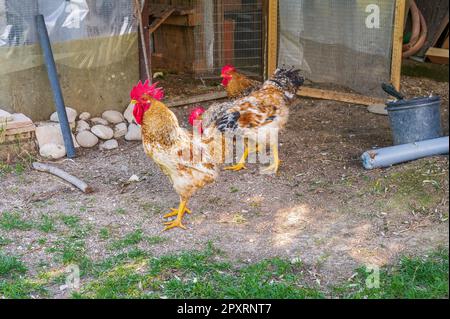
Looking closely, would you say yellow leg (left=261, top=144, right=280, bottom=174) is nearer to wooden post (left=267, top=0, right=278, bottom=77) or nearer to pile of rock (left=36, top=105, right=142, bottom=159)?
pile of rock (left=36, top=105, right=142, bottom=159)

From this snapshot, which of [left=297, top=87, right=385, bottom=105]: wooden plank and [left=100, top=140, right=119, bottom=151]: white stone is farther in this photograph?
[left=297, top=87, right=385, bottom=105]: wooden plank

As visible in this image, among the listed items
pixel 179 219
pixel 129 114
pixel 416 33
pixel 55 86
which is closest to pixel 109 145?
pixel 129 114

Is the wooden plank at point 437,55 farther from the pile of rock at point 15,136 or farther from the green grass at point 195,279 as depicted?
the green grass at point 195,279

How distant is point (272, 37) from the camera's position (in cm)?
792

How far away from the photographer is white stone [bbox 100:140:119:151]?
655cm

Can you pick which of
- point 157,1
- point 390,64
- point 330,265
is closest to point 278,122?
point 330,265

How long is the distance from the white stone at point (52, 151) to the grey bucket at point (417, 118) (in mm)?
3100

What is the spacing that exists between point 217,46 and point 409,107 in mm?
3529

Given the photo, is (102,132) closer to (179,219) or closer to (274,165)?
(274,165)

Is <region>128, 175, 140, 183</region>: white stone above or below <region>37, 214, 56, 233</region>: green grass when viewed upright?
above

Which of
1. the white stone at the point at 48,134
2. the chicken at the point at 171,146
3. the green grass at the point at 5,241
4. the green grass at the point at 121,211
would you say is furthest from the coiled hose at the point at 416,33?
the green grass at the point at 5,241

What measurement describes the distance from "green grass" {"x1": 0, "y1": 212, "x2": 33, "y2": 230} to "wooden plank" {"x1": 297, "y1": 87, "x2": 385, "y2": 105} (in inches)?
158

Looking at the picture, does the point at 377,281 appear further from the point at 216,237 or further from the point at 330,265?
the point at 216,237

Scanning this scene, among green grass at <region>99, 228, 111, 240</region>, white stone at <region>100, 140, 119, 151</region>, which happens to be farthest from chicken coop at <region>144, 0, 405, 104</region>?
green grass at <region>99, 228, 111, 240</region>
